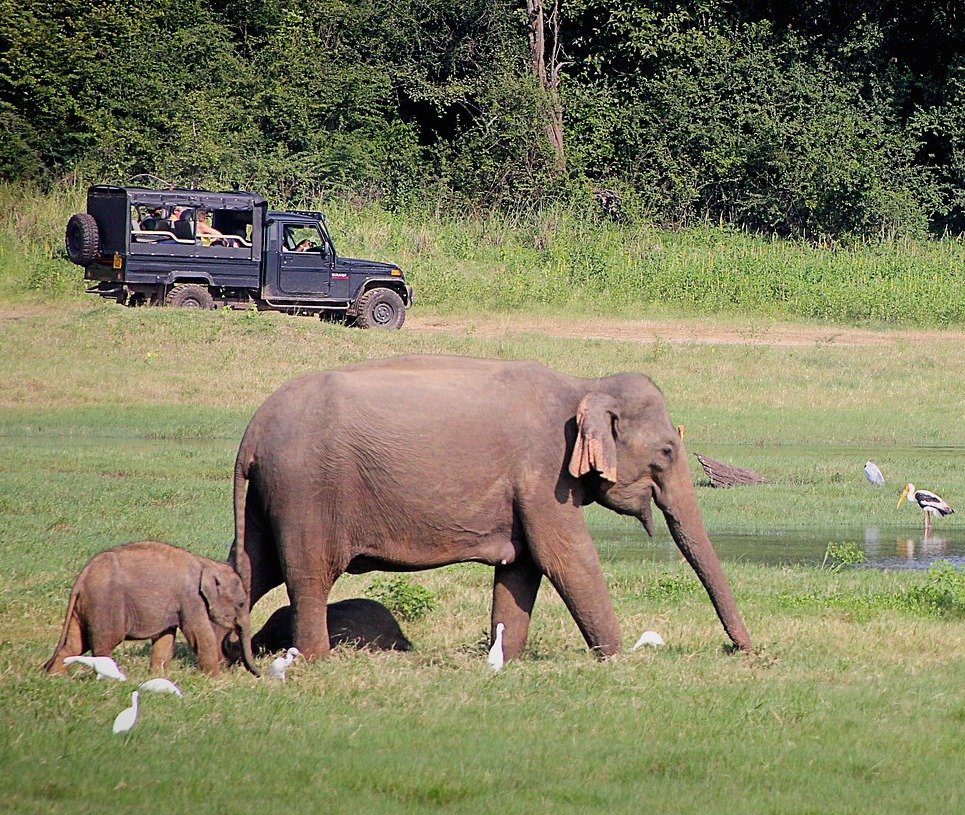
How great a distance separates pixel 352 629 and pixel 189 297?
751 inches

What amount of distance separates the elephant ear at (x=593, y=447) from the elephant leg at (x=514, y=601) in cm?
81


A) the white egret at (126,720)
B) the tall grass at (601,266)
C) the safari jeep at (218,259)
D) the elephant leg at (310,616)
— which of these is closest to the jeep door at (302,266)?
the safari jeep at (218,259)

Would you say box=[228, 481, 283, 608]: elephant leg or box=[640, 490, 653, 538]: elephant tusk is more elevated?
box=[640, 490, 653, 538]: elephant tusk

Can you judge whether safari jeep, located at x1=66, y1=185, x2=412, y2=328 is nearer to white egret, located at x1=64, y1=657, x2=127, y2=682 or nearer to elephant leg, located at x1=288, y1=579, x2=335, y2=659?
elephant leg, located at x1=288, y1=579, x2=335, y2=659

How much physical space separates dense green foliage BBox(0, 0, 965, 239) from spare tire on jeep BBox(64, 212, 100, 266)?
31.0 feet

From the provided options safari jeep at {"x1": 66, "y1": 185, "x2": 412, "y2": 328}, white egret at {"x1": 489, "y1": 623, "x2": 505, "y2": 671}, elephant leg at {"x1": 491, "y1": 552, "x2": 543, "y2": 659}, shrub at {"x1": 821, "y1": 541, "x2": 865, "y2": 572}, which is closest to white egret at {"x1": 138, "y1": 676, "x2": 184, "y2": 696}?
white egret at {"x1": 489, "y1": 623, "x2": 505, "y2": 671}

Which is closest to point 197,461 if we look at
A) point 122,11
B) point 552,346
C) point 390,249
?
point 552,346

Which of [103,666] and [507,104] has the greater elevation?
[507,104]

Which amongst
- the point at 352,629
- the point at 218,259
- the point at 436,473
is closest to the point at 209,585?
the point at 352,629

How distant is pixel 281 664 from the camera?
8.98 meters

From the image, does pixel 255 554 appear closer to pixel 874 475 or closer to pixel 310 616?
pixel 310 616

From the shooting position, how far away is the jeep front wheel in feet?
96.6

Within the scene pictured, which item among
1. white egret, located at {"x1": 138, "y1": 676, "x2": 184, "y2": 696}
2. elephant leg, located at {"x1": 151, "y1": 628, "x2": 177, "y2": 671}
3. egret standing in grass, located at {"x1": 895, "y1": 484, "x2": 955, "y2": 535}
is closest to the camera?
white egret, located at {"x1": 138, "y1": 676, "x2": 184, "y2": 696}

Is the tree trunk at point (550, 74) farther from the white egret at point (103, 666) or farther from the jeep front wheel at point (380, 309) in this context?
the white egret at point (103, 666)
